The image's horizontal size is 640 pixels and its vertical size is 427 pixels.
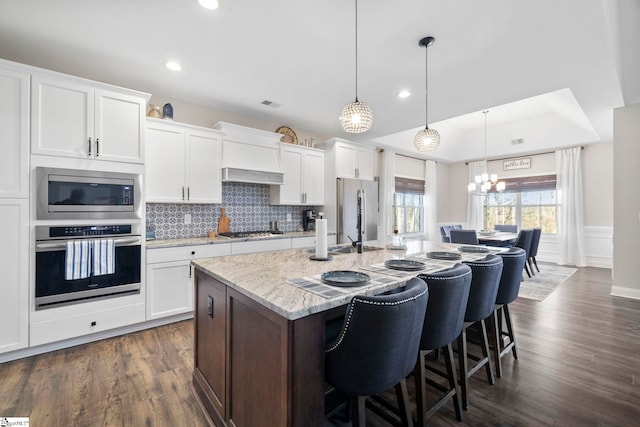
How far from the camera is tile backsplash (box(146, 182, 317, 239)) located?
361 cm

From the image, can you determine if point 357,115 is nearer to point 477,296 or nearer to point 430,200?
point 477,296

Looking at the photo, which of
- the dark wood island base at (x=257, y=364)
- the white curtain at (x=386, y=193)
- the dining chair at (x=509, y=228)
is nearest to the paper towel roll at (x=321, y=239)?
the dark wood island base at (x=257, y=364)

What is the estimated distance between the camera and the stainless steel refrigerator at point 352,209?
4.77 meters

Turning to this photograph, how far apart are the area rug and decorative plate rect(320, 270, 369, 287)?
3850 mm

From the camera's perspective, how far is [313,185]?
475cm

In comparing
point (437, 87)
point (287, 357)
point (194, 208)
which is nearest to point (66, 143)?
point (194, 208)

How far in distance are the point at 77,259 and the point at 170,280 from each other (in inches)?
33.4

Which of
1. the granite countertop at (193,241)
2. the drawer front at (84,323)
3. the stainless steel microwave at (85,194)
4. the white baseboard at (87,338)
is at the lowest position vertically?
the white baseboard at (87,338)

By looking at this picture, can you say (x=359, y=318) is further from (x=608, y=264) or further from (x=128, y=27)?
(x=608, y=264)

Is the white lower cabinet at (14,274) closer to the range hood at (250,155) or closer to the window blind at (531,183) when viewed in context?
the range hood at (250,155)

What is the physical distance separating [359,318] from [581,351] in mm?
2717

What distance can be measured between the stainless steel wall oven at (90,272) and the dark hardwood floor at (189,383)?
1.65 ft

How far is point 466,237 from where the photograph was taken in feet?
15.8

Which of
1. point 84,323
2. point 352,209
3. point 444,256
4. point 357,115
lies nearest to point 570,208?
point 352,209
